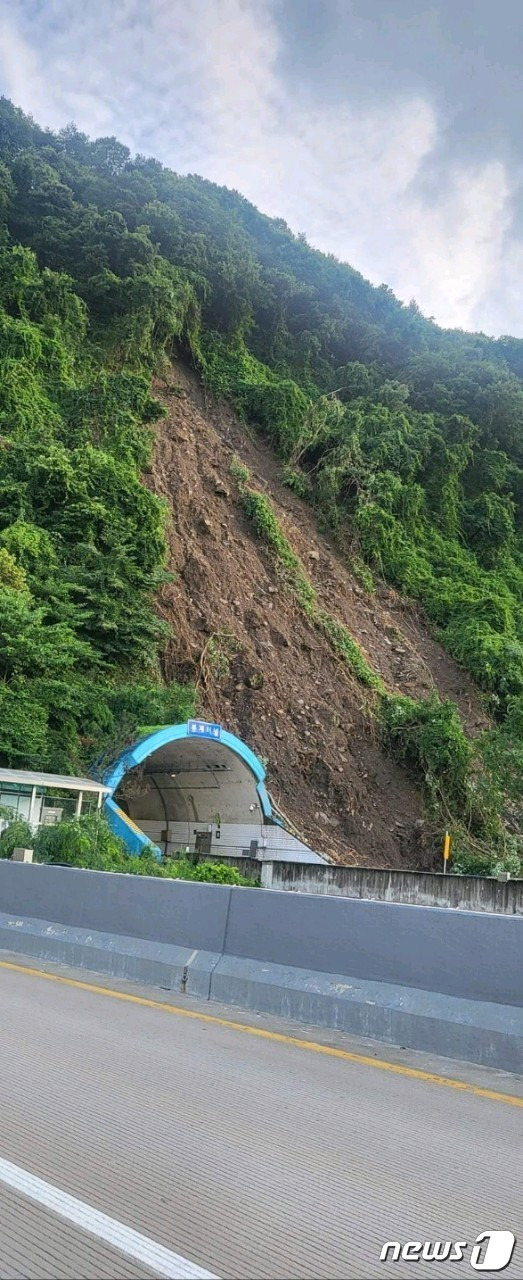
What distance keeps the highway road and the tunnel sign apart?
1920 centimetres

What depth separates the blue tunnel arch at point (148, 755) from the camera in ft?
80.7

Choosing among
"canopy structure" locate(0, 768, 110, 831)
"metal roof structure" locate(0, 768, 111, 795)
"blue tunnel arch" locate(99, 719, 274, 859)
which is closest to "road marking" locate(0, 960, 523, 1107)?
"canopy structure" locate(0, 768, 110, 831)

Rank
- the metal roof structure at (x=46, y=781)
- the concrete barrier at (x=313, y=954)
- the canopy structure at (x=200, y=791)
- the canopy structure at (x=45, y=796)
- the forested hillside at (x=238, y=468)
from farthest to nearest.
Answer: the forested hillside at (x=238, y=468), the canopy structure at (x=200, y=791), the canopy structure at (x=45, y=796), the metal roof structure at (x=46, y=781), the concrete barrier at (x=313, y=954)

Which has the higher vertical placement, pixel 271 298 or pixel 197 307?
pixel 271 298

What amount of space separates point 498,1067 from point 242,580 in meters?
32.8

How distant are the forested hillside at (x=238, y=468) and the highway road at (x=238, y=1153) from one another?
20.4 meters

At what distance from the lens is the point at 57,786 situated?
70.8ft

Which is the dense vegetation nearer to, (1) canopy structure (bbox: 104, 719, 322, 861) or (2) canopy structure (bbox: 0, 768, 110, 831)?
(2) canopy structure (bbox: 0, 768, 110, 831)

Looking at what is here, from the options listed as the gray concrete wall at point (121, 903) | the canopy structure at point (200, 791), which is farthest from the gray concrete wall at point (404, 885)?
the gray concrete wall at point (121, 903)

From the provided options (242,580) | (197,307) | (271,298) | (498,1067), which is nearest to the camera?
(498,1067)

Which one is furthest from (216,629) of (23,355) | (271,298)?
(271,298)

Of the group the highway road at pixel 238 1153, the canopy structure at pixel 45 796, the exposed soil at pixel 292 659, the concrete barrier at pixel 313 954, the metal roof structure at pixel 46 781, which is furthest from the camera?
the exposed soil at pixel 292 659

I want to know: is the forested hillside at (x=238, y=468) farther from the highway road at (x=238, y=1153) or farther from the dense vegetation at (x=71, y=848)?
the highway road at (x=238, y=1153)

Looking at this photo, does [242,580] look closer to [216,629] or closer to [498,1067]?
[216,629]
